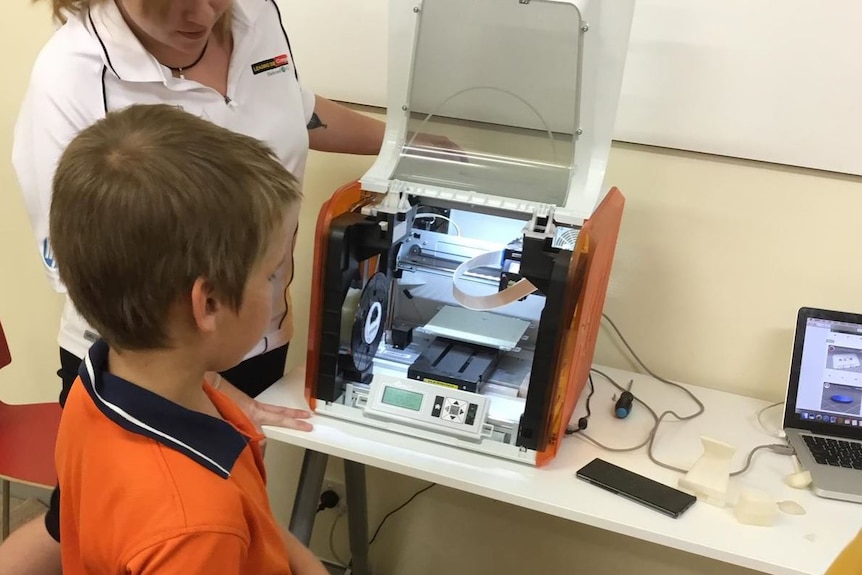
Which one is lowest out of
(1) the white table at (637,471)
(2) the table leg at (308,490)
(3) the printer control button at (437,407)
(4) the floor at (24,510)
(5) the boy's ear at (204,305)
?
(4) the floor at (24,510)

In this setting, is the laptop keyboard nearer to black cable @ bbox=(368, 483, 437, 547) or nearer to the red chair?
black cable @ bbox=(368, 483, 437, 547)

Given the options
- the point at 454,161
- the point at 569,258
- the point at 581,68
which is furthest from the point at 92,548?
the point at 581,68

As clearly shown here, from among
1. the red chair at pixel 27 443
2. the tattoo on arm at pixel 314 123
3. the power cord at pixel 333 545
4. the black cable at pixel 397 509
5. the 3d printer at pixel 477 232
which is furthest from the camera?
the power cord at pixel 333 545

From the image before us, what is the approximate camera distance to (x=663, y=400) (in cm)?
146

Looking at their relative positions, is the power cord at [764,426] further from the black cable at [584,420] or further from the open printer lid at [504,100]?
the open printer lid at [504,100]

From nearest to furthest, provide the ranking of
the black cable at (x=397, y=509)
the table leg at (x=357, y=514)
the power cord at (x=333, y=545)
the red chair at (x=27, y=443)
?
the red chair at (x=27, y=443) → the table leg at (x=357, y=514) → the black cable at (x=397, y=509) → the power cord at (x=333, y=545)

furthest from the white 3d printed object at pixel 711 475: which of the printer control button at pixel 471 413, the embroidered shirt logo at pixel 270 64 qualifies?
the embroidered shirt logo at pixel 270 64

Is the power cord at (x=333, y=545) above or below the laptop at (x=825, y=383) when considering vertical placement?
below

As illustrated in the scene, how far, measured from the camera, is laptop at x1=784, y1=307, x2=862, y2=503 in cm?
131

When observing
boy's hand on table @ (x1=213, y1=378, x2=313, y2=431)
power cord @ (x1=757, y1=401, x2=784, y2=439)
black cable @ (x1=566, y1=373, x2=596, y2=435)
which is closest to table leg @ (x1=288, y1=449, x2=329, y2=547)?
boy's hand on table @ (x1=213, y1=378, x2=313, y2=431)

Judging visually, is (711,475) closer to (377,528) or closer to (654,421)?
(654,421)

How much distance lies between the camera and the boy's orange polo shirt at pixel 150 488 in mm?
710

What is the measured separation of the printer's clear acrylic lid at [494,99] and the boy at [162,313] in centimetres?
54

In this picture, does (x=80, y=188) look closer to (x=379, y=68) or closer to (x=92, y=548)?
(x=92, y=548)
